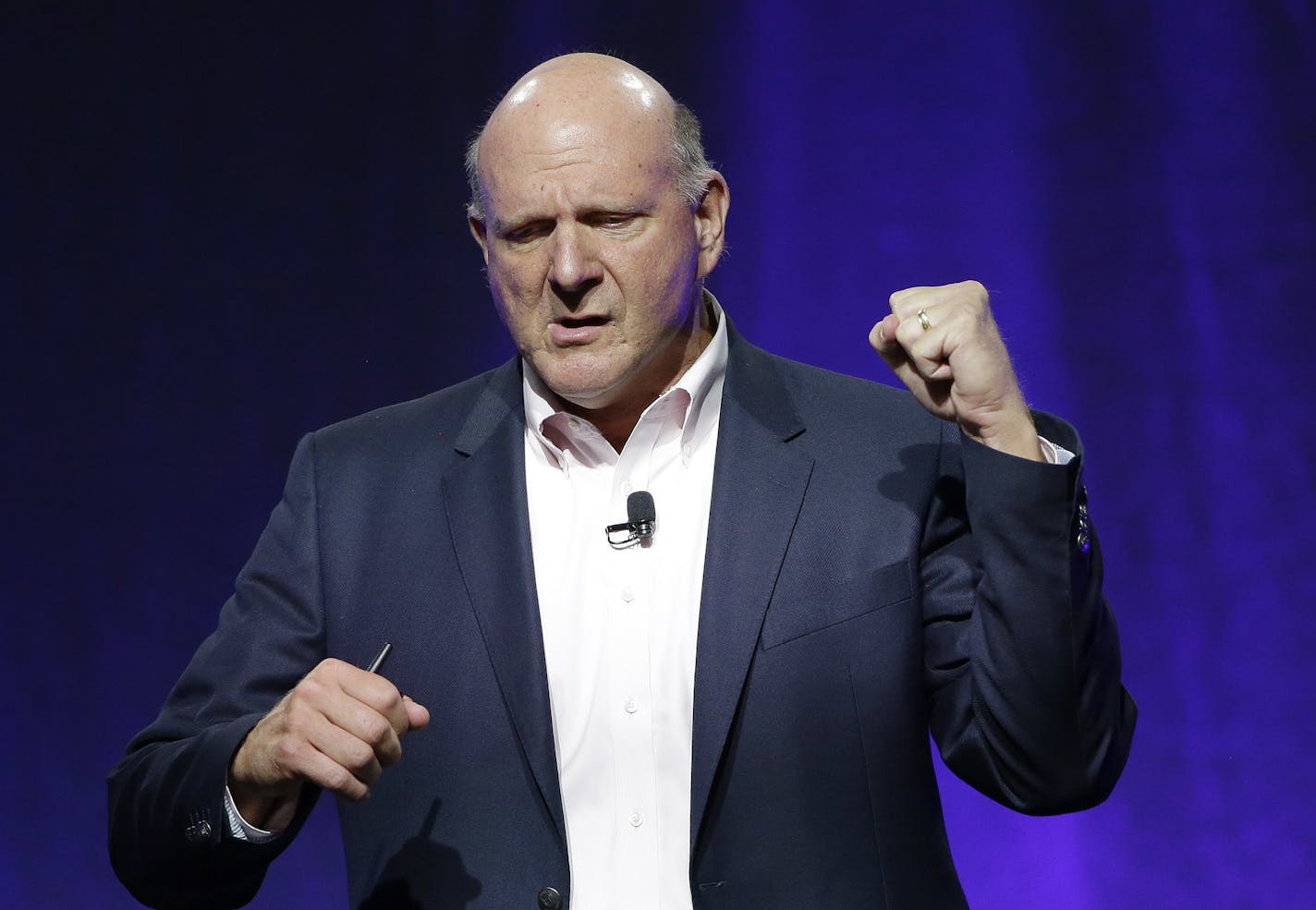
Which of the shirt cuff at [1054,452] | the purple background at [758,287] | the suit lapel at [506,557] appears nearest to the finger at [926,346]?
the shirt cuff at [1054,452]

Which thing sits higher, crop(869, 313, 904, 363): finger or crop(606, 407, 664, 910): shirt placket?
crop(869, 313, 904, 363): finger

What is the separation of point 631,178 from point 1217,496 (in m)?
1.42

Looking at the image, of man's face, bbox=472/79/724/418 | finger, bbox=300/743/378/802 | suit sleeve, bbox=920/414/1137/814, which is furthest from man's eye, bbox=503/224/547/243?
finger, bbox=300/743/378/802

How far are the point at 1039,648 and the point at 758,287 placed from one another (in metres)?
1.44

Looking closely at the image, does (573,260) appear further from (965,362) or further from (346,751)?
(346,751)

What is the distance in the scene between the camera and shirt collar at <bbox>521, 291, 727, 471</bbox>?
76.2 inches

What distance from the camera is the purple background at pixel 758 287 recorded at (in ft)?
9.07

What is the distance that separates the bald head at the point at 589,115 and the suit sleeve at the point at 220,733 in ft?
1.52

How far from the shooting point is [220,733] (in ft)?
5.71

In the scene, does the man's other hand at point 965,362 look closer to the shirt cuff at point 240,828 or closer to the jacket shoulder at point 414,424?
the jacket shoulder at point 414,424

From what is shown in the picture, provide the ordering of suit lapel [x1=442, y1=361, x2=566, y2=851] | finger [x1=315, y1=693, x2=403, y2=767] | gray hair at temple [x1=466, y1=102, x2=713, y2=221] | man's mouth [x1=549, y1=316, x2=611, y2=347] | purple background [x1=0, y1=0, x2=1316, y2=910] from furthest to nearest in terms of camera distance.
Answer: purple background [x1=0, y1=0, x2=1316, y2=910] → gray hair at temple [x1=466, y1=102, x2=713, y2=221] → man's mouth [x1=549, y1=316, x2=611, y2=347] → suit lapel [x1=442, y1=361, x2=566, y2=851] → finger [x1=315, y1=693, x2=403, y2=767]

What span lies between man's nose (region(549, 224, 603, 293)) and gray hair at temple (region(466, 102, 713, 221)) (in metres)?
0.17

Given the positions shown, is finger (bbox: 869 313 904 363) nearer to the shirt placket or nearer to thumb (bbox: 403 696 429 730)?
the shirt placket

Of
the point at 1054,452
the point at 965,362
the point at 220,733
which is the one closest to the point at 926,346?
the point at 965,362
